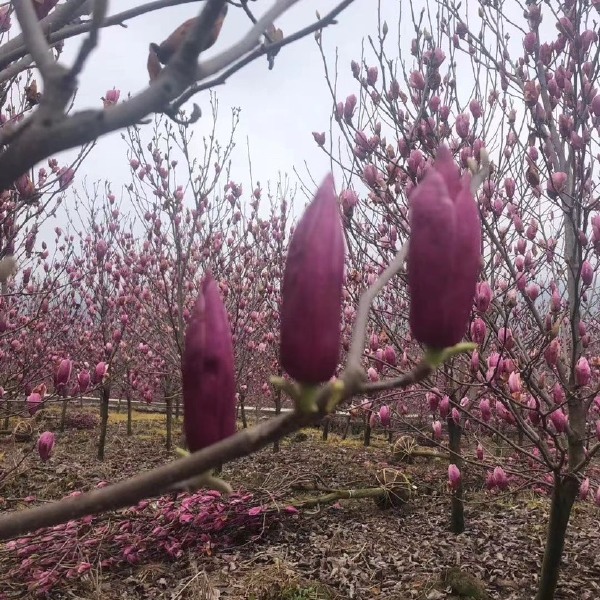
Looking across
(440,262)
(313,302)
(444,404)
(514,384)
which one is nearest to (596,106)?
(514,384)

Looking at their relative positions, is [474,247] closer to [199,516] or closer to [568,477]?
[568,477]

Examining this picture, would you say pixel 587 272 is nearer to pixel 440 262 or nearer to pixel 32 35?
pixel 440 262

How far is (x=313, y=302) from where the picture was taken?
54cm

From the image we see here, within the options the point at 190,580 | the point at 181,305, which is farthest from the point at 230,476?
the point at 190,580

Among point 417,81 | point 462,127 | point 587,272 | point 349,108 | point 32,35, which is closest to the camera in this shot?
point 32,35

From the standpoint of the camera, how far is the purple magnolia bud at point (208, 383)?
0.60m

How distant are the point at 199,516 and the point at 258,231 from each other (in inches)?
170

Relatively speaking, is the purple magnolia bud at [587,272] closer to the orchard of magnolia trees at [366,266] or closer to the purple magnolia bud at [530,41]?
the orchard of magnolia trees at [366,266]

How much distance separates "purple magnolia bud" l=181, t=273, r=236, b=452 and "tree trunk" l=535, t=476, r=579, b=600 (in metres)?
3.32

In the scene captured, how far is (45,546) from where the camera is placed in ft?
16.1

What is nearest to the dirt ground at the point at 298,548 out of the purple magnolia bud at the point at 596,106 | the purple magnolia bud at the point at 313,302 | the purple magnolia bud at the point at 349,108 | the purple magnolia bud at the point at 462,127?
the purple magnolia bud at the point at 462,127

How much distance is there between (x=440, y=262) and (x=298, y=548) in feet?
17.1

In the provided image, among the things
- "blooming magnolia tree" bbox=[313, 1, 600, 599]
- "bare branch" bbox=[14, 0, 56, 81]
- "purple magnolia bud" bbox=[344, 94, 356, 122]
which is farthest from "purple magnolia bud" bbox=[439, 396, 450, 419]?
"bare branch" bbox=[14, 0, 56, 81]

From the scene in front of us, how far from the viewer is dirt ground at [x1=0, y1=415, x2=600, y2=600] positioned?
4336 mm
